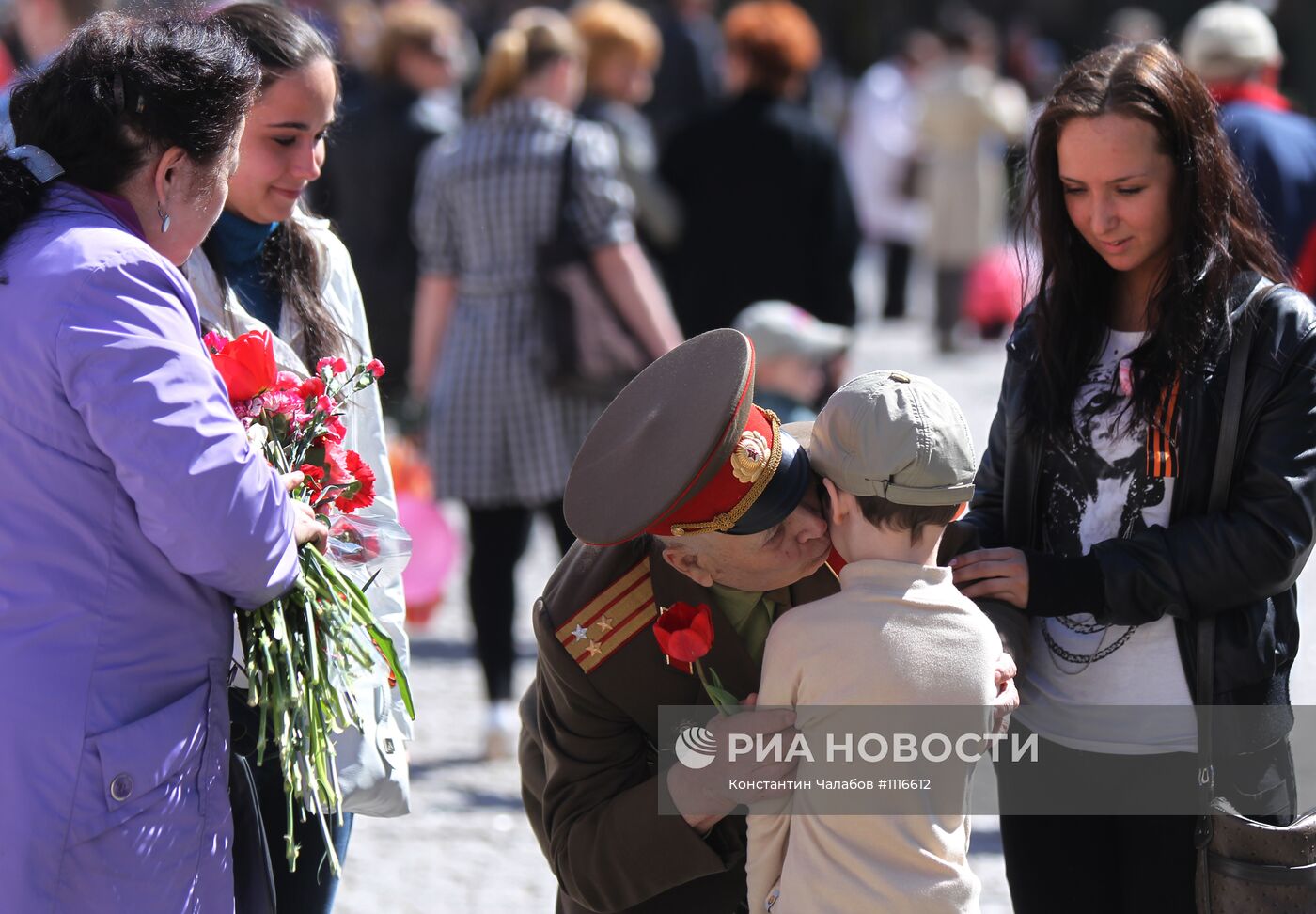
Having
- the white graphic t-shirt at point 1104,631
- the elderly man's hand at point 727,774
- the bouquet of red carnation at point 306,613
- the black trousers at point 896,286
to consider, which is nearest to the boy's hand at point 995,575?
the white graphic t-shirt at point 1104,631

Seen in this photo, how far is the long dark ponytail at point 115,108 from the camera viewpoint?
209cm

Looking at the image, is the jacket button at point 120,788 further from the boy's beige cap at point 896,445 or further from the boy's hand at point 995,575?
the boy's hand at point 995,575

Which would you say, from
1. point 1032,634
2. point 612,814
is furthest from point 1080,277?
point 612,814

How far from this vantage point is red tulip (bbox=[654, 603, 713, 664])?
7.23 ft

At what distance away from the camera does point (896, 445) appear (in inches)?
83.8

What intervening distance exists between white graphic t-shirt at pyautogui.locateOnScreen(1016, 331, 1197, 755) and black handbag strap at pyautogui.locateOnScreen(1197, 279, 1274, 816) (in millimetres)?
40

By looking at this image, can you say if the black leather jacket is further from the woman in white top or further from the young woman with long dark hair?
the woman in white top

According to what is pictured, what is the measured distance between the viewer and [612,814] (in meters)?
2.33

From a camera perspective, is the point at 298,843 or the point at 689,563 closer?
the point at 689,563

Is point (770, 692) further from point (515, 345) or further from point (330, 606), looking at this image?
point (515, 345)

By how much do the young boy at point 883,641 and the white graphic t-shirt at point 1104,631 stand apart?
419 mm

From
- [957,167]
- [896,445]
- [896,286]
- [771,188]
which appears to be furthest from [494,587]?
[896,286]

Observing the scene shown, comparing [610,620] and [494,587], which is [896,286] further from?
[610,620]

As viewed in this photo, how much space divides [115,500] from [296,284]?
791 millimetres
